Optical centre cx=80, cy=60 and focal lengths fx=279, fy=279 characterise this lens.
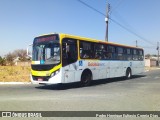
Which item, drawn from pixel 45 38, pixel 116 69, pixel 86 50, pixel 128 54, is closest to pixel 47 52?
pixel 45 38

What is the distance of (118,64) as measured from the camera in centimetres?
2220

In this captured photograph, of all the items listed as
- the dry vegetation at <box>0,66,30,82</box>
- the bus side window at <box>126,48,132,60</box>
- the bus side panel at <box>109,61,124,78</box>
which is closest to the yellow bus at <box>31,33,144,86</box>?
the bus side panel at <box>109,61,124,78</box>

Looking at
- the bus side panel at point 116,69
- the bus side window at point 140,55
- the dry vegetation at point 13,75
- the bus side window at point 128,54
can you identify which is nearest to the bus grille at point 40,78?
the dry vegetation at point 13,75

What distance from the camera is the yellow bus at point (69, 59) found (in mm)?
15492

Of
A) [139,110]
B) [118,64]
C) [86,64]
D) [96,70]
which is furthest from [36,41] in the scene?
[139,110]

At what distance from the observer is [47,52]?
52.6 ft

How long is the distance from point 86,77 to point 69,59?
2.44 metres

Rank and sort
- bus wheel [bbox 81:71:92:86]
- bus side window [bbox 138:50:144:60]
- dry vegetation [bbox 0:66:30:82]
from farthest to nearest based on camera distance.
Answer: bus side window [bbox 138:50:144:60], dry vegetation [bbox 0:66:30:82], bus wheel [bbox 81:71:92:86]

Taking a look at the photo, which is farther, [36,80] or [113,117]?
A: [36,80]

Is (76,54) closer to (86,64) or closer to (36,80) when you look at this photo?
(86,64)

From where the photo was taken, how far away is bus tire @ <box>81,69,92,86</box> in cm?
1762

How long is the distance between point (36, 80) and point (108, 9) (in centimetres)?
2168

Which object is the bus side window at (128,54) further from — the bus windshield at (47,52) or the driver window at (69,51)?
the bus windshield at (47,52)

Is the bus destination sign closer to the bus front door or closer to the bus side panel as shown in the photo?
the bus front door
